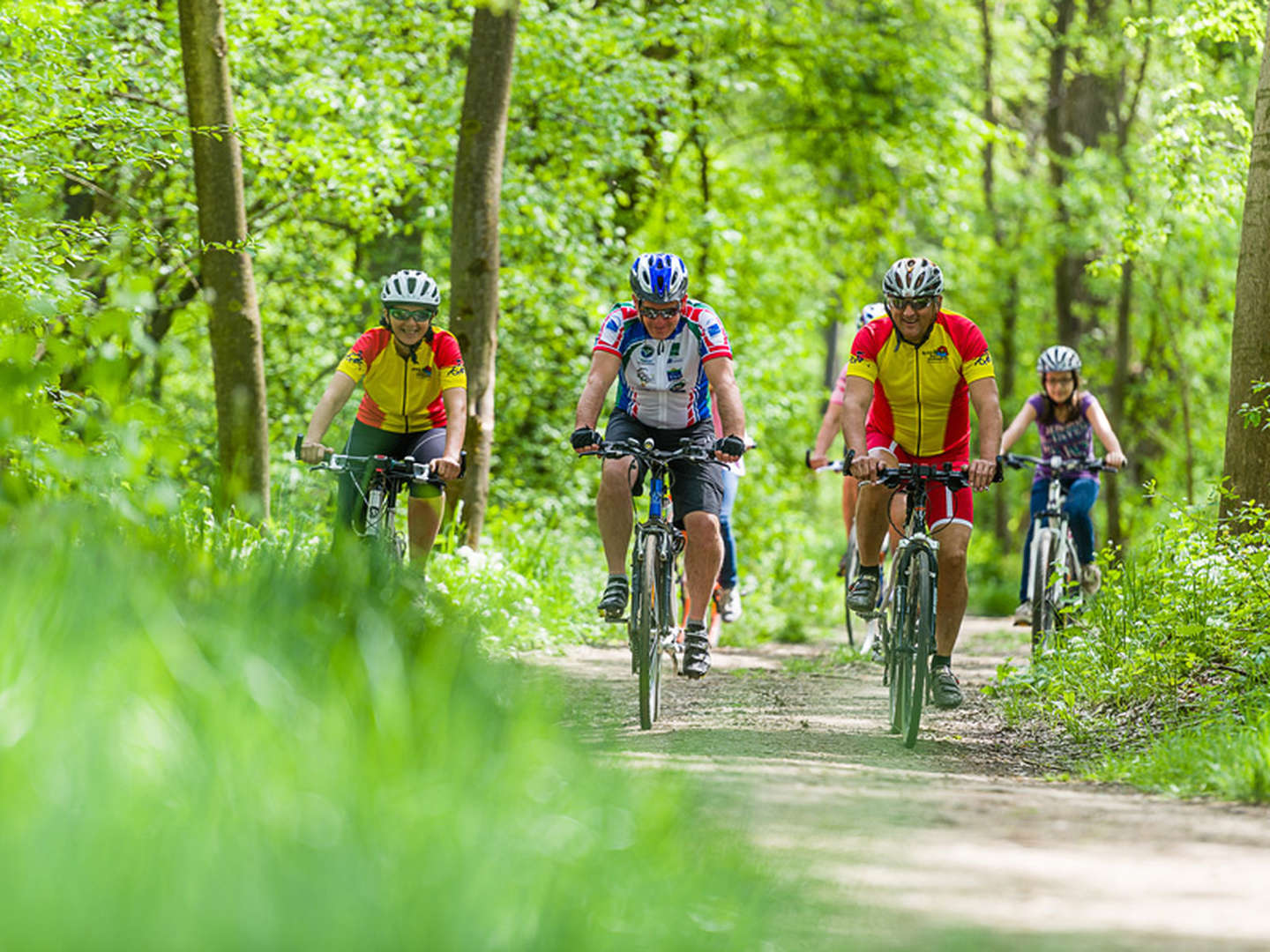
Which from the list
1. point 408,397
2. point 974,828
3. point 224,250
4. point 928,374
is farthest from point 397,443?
point 974,828

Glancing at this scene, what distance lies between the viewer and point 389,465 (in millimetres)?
8820

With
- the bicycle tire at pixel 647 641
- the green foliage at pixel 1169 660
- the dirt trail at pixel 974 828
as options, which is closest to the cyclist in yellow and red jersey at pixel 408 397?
the bicycle tire at pixel 647 641

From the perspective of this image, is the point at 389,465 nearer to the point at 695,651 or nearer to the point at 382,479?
the point at 382,479

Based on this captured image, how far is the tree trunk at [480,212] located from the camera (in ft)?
40.7

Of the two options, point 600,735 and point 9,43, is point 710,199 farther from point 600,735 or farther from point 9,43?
point 600,735

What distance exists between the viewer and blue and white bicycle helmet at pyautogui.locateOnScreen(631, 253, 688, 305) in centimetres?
782

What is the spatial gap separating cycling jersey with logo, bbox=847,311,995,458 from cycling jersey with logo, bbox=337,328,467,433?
8.35 ft

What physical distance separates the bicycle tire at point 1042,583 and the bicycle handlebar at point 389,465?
188 inches

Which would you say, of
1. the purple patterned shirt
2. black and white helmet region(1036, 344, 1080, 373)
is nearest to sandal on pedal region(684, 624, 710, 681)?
the purple patterned shirt

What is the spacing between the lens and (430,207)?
619 inches

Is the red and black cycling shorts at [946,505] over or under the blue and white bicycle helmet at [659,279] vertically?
under

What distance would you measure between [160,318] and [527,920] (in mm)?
15642

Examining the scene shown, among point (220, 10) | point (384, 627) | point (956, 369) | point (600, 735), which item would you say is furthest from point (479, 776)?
point (220, 10)

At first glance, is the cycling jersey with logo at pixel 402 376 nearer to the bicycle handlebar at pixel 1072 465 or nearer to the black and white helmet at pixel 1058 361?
the bicycle handlebar at pixel 1072 465
